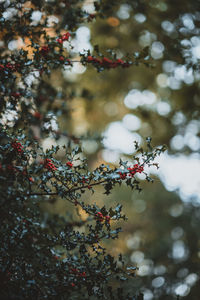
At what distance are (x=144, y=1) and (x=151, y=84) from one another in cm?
281

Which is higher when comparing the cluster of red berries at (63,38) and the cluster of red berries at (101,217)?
the cluster of red berries at (63,38)

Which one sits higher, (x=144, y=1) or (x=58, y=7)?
(x=144, y=1)

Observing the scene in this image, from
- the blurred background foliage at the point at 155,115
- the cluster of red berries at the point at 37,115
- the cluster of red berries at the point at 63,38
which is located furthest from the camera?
the blurred background foliage at the point at 155,115

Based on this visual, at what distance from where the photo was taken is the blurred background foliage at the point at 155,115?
458cm

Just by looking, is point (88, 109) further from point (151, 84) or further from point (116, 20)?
point (116, 20)

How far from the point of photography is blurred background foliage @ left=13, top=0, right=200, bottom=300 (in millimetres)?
4578

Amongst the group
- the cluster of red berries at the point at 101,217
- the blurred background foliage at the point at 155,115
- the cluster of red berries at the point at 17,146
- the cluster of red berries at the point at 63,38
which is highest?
the blurred background foliage at the point at 155,115

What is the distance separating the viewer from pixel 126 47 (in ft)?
19.4

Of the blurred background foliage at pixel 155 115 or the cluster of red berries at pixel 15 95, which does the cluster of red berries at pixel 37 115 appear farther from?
the blurred background foliage at pixel 155 115

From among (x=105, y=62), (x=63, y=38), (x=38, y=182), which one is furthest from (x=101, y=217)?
(x=63, y=38)

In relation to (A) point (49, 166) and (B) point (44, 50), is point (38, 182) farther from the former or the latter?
(B) point (44, 50)

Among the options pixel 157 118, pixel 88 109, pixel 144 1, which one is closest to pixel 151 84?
pixel 157 118

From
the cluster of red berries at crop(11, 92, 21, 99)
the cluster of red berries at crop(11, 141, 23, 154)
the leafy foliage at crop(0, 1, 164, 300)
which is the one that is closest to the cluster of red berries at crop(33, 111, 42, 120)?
the leafy foliage at crop(0, 1, 164, 300)

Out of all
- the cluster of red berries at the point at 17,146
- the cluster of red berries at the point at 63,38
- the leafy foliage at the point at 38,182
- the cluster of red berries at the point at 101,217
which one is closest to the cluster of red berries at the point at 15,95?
the leafy foliage at the point at 38,182
